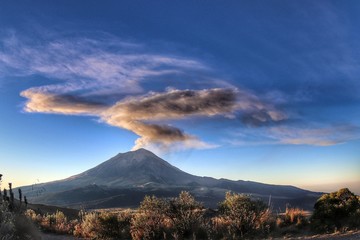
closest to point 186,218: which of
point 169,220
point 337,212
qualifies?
point 169,220

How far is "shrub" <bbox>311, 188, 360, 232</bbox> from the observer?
66.9 ft

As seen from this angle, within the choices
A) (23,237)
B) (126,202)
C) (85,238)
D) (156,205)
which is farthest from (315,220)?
(126,202)

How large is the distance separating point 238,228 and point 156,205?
437 centimetres

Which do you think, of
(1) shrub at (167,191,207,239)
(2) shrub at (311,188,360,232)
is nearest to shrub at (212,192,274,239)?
(1) shrub at (167,191,207,239)

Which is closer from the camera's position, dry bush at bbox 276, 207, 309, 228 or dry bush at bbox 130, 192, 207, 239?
dry bush at bbox 130, 192, 207, 239

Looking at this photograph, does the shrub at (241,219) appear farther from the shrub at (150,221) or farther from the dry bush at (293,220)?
the shrub at (150,221)

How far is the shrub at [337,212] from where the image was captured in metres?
20.4

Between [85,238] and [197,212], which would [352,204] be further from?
[85,238]

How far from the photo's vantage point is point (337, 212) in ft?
70.5

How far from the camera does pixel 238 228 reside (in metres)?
20.4

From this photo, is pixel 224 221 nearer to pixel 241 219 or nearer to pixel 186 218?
pixel 241 219

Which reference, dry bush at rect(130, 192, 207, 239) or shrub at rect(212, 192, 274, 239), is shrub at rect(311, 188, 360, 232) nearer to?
shrub at rect(212, 192, 274, 239)

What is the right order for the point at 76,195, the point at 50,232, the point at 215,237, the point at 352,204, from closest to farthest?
1. the point at 215,237
2. the point at 352,204
3. the point at 50,232
4. the point at 76,195

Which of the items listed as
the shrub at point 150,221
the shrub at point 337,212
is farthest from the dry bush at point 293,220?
the shrub at point 150,221
